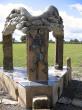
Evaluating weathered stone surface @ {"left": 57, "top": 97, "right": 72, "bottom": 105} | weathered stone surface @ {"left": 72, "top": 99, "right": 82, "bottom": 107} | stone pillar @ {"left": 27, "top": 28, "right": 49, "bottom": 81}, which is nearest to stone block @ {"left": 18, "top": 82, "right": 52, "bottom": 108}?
stone pillar @ {"left": 27, "top": 28, "right": 49, "bottom": 81}

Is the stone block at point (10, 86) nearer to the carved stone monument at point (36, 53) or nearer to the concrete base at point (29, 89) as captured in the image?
the concrete base at point (29, 89)

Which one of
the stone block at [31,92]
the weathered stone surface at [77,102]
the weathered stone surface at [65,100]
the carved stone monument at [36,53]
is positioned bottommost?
the weathered stone surface at [77,102]

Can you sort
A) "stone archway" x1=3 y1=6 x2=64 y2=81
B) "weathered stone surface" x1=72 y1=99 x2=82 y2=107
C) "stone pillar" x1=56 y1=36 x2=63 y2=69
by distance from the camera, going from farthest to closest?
"stone pillar" x1=56 y1=36 x2=63 y2=69 → "weathered stone surface" x1=72 y1=99 x2=82 y2=107 → "stone archway" x1=3 y1=6 x2=64 y2=81

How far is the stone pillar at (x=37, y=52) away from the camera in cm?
941

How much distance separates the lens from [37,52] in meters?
9.43

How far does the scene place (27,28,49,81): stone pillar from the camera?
371 inches

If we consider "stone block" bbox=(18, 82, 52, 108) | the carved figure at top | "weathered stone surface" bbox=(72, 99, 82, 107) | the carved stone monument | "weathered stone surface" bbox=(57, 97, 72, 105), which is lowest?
"weathered stone surface" bbox=(72, 99, 82, 107)

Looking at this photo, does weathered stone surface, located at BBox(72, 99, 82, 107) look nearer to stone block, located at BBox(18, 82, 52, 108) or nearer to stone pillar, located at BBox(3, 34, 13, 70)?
stone block, located at BBox(18, 82, 52, 108)

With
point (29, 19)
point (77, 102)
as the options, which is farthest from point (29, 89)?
point (29, 19)

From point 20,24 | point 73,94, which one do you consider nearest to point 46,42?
point 20,24

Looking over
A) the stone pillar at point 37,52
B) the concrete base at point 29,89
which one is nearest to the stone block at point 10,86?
the concrete base at point 29,89

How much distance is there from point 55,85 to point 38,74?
658mm

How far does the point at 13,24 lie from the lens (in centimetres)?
1084

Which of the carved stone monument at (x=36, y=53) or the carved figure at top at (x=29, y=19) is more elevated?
the carved figure at top at (x=29, y=19)
